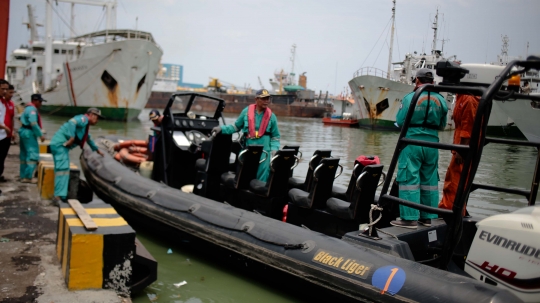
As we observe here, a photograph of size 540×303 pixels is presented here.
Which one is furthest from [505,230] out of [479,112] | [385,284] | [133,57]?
[133,57]

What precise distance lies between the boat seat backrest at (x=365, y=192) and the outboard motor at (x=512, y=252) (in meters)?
1.52

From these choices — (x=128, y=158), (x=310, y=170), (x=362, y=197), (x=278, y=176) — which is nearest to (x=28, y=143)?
(x=128, y=158)

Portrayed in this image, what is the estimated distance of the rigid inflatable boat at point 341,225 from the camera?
10.2 ft

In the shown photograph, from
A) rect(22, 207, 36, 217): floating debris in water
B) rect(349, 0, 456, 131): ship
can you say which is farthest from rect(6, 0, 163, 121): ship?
rect(22, 207, 36, 217): floating debris in water

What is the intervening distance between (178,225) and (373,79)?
101ft

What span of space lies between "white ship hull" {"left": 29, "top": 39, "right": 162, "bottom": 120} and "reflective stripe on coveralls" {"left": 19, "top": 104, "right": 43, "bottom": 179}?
22353 mm

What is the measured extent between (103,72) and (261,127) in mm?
25774

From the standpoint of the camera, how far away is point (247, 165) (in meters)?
5.92

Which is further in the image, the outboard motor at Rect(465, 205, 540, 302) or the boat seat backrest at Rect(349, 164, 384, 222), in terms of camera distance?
the boat seat backrest at Rect(349, 164, 384, 222)

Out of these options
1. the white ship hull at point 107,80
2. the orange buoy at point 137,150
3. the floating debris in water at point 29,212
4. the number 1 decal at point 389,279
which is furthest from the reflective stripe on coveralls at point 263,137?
the white ship hull at point 107,80

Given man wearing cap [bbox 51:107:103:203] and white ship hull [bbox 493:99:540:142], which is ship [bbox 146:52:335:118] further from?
man wearing cap [bbox 51:107:103:203]

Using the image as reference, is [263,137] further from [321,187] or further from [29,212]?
[29,212]

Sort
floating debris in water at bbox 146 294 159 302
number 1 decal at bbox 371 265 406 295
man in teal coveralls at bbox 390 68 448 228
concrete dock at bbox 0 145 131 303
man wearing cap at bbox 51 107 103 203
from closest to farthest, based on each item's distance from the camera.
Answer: number 1 decal at bbox 371 265 406 295, concrete dock at bbox 0 145 131 303, man in teal coveralls at bbox 390 68 448 228, floating debris in water at bbox 146 294 159 302, man wearing cap at bbox 51 107 103 203

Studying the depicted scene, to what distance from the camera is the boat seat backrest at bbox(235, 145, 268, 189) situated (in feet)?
19.3
